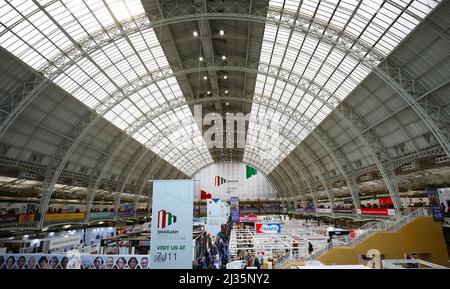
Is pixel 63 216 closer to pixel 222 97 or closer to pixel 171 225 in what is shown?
pixel 222 97

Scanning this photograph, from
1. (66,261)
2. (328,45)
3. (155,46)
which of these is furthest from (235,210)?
(66,261)

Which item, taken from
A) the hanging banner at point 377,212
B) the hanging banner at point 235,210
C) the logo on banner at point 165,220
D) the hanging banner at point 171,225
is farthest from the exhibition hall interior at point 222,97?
the hanging banner at point 235,210

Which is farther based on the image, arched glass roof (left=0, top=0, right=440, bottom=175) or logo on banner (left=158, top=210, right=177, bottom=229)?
arched glass roof (left=0, top=0, right=440, bottom=175)

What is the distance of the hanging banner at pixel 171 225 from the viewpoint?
29.4 ft

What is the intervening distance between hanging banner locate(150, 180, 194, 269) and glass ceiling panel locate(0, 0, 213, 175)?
1960cm

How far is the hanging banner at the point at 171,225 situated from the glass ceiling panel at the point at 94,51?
64.3 feet

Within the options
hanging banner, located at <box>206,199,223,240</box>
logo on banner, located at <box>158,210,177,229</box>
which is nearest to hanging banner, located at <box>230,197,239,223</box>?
hanging banner, located at <box>206,199,223,240</box>

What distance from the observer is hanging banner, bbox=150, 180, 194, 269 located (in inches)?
353

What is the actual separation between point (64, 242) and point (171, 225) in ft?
49.2

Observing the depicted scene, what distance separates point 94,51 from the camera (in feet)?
78.7

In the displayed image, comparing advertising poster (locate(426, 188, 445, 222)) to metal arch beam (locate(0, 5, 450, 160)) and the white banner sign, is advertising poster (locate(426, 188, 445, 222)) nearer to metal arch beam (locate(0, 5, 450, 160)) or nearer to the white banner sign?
metal arch beam (locate(0, 5, 450, 160))

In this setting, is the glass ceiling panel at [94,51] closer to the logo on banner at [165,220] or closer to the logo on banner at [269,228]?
the logo on banner at [165,220]

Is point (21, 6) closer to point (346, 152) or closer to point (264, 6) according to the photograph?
point (264, 6)
